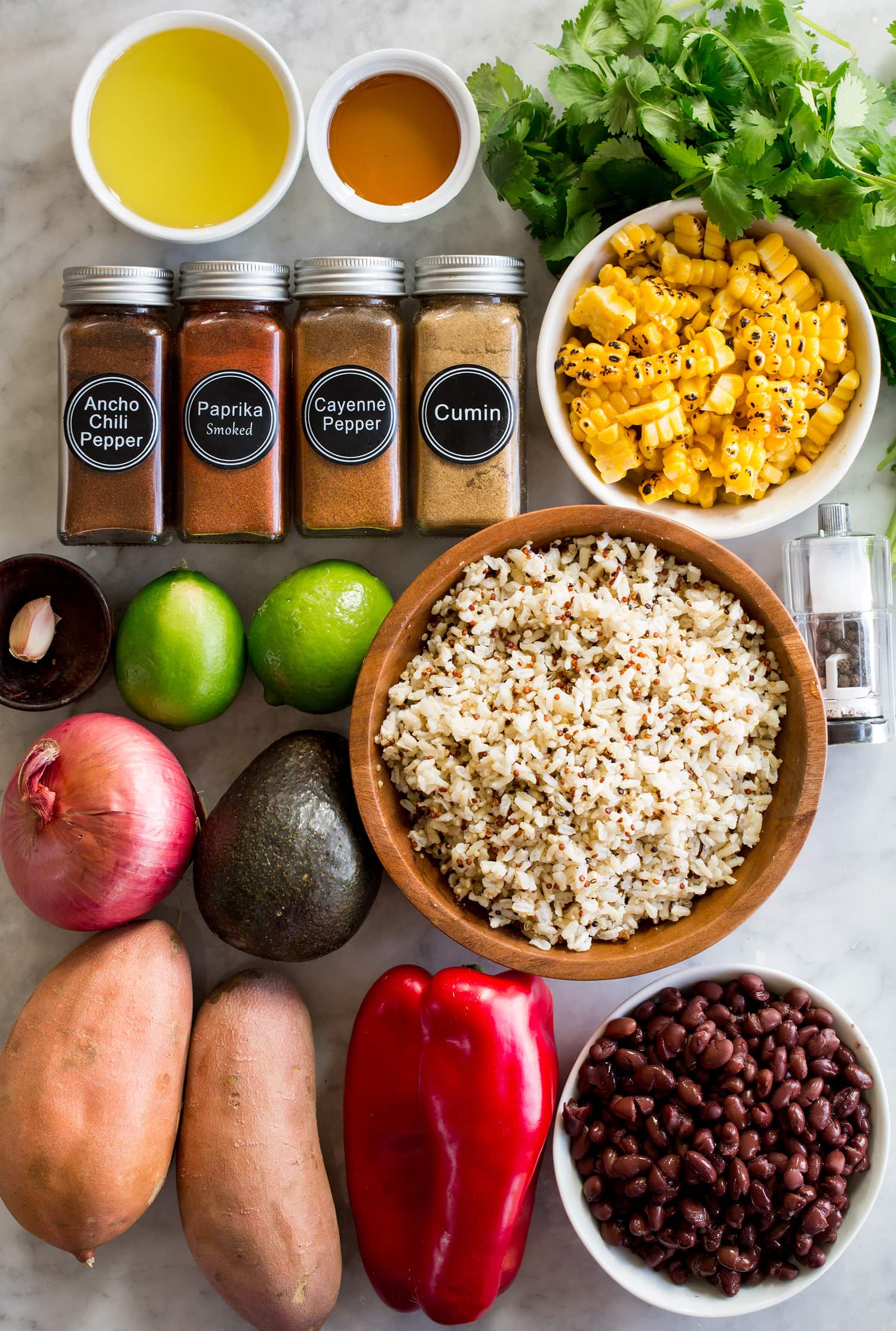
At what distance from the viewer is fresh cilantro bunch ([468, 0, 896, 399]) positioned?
1.34 meters

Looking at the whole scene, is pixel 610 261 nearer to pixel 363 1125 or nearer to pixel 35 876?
pixel 35 876

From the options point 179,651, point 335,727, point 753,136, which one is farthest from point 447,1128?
point 753,136

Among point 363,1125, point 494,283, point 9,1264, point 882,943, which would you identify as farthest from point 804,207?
point 9,1264

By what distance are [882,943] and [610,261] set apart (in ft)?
3.83

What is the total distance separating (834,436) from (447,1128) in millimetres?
1138

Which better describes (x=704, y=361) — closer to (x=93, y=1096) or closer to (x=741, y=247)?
(x=741, y=247)

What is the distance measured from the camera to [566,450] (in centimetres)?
147

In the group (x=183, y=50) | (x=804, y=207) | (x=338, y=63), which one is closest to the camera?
(x=804, y=207)

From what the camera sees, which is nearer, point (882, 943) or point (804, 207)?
point (804, 207)

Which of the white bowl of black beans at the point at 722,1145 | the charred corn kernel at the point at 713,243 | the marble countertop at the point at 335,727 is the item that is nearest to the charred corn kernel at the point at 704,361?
the charred corn kernel at the point at 713,243

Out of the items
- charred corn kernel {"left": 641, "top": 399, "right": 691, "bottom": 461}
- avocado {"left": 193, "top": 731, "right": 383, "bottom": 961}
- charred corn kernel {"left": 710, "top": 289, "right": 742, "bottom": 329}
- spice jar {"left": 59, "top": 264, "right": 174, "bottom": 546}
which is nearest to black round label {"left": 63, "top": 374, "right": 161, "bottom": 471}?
spice jar {"left": 59, "top": 264, "right": 174, "bottom": 546}

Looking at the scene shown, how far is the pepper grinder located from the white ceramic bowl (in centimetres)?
9

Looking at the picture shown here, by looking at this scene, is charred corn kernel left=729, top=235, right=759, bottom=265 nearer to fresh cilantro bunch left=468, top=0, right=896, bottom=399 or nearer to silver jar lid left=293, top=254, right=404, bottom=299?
fresh cilantro bunch left=468, top=0, right=896, bottom=399

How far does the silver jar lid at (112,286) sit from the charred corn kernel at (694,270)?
2.48 feet
